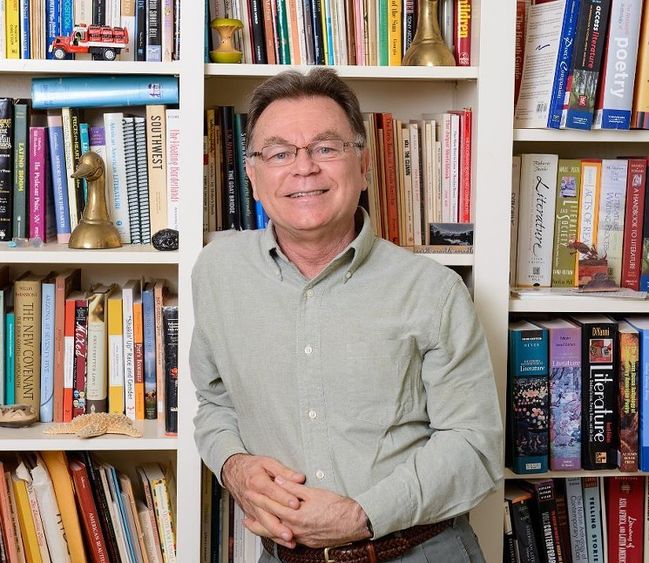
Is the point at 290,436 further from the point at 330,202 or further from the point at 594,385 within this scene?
the point at 594,385

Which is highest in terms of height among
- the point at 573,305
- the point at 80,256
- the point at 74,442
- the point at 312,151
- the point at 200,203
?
the point at 312,151

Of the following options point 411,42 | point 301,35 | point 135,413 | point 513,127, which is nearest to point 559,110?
point 513,127

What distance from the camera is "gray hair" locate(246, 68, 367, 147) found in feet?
5.66

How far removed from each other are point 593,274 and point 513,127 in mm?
349

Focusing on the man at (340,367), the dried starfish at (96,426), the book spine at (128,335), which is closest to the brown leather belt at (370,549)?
the man at (340,367)

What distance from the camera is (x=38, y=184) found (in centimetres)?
198

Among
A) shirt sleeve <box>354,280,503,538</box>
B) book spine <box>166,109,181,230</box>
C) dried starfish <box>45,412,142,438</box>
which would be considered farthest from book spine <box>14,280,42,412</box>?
shirt sleeve <box>354,280,503,538</box>

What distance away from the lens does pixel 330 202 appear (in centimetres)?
167

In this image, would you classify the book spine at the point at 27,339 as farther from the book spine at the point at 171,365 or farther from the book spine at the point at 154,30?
the book spine at the point at 154,30

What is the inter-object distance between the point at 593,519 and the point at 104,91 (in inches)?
54.5

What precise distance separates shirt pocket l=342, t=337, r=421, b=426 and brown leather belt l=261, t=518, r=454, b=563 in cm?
19

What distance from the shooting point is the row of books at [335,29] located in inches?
78.0

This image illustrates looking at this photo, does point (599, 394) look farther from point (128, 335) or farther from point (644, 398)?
point (128, 335)

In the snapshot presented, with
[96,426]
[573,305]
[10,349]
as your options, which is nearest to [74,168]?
[10,349]
